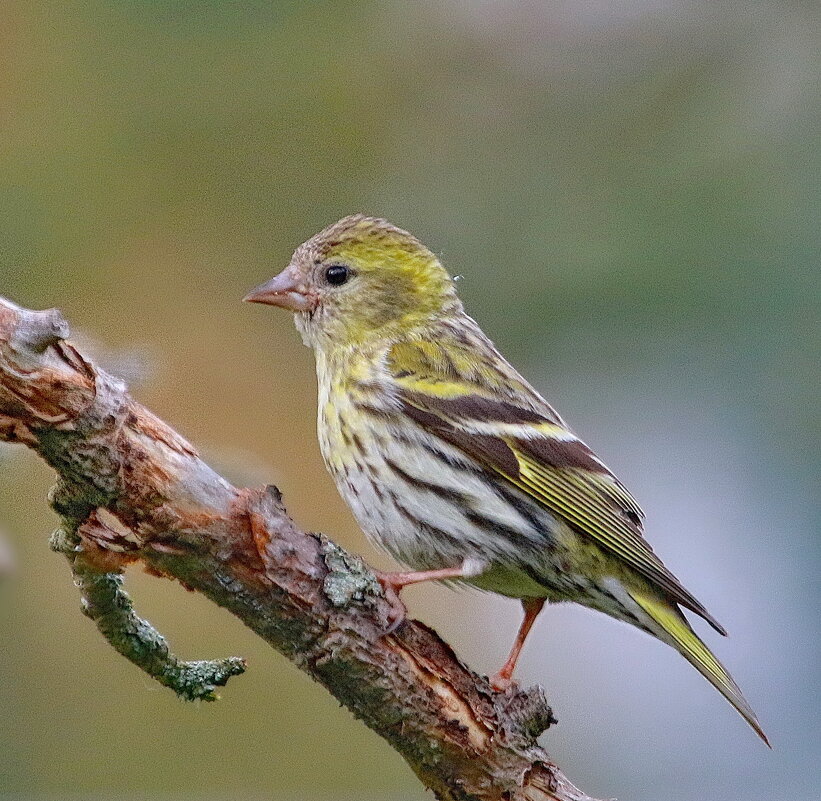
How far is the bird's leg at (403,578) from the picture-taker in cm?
241

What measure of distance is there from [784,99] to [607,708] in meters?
3.15

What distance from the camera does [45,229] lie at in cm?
618

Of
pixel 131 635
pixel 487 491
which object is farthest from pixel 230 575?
pixel 487 491

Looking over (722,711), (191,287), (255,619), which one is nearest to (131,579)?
(191,287)

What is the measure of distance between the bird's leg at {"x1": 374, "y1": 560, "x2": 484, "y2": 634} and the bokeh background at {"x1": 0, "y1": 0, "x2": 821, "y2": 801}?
77.8 inches

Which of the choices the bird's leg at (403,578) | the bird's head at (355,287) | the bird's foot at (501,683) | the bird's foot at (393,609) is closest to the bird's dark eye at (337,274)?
the bird's head at (355,287)

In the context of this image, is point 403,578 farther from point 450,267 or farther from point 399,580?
point 450,267

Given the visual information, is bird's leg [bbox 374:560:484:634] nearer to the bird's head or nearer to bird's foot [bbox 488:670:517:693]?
bird's foot [bbox 488:670:517:693]

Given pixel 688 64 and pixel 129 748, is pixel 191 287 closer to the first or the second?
pixel 129 748

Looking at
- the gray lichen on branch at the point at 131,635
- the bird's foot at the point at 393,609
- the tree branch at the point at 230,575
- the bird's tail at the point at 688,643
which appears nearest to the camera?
the tree branch at the point at 230,575

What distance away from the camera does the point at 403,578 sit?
8.71 feet

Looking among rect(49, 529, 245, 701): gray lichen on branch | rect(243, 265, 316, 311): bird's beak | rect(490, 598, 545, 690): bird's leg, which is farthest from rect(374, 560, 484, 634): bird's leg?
rect(243, 265, 316, 311): bird's beak

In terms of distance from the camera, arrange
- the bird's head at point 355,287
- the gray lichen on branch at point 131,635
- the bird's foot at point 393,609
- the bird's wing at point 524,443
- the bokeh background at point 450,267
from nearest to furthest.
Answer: the gray lichen on branch at point 131,635, the bird's foot at point 393,609, the bird's wing at point 524,443, the bird's head at point 355,287, the bokeh background at point 450,267

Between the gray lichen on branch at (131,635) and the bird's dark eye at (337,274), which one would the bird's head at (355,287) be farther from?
the gray lichen on branch at (131,635)
